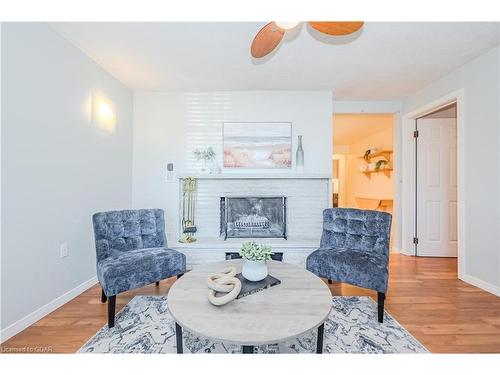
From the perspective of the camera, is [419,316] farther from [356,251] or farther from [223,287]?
[223,287]

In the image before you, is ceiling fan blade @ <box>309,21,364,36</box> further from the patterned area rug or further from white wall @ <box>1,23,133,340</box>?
white wall @ <box>1,23,133,340</box>

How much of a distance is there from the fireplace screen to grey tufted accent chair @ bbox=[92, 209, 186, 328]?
40.4 inches

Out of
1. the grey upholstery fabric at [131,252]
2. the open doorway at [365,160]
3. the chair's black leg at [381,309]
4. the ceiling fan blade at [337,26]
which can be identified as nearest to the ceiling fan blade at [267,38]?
the ceiling fan blade at [337,26]

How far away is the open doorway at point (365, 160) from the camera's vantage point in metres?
4.77

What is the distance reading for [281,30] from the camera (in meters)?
1.57

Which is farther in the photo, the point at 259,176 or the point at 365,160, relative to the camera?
the point at 365,160

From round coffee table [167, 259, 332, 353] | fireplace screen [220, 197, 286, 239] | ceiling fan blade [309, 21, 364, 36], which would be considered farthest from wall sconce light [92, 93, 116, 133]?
ceiling fan blade [309, 21, 364, 36]

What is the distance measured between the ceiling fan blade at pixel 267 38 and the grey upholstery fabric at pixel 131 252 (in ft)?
6.26

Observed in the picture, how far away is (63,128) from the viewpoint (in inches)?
85.0

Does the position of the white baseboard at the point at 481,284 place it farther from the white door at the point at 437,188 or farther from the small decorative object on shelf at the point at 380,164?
the small decorative object on shelf at the point at 380,164

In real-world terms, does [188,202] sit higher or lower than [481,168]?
lower

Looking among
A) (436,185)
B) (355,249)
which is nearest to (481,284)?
(355,249)

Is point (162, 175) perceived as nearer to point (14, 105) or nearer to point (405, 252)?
point (14, 105)

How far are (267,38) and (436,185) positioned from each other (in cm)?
357
